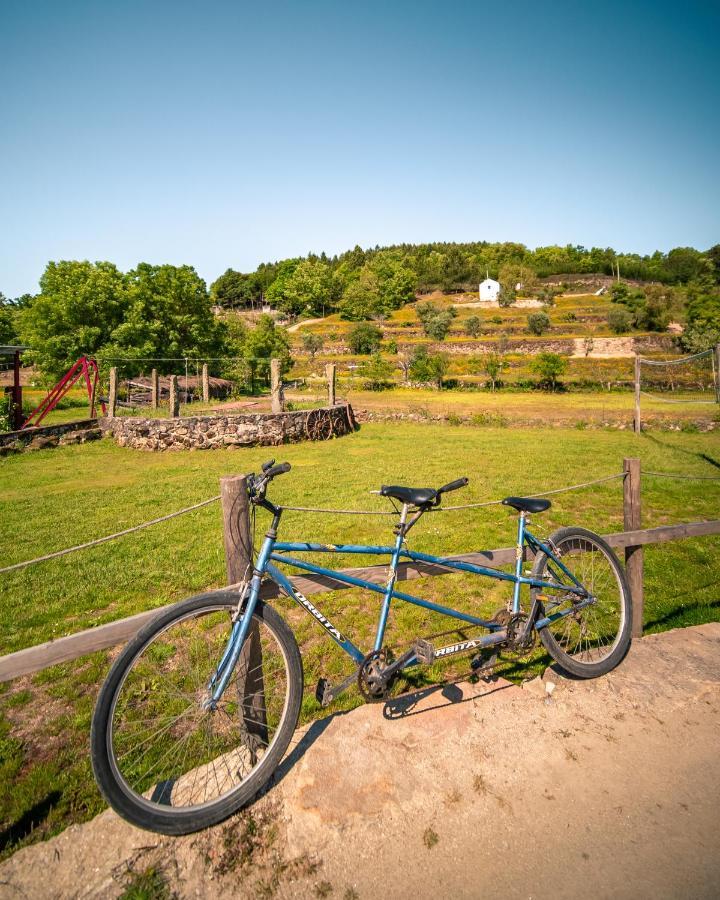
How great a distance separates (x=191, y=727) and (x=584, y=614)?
2.90 meters

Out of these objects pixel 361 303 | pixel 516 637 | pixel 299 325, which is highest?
pixel 361 303

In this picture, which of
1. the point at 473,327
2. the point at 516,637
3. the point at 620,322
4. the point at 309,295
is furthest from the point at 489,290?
the point at 516,637

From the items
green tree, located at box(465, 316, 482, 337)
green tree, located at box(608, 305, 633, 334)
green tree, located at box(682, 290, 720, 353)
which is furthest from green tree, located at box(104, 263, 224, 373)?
green tree, located at box(608, 305, 633, 334)

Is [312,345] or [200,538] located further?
[312,345]

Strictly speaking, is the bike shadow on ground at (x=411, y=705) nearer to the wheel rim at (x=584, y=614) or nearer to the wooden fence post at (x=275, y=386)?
the wheel rim at (x=584, y=614)

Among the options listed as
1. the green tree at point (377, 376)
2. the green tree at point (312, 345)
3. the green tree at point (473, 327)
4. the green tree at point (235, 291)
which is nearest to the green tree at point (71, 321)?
the green tree at point (377, 376)

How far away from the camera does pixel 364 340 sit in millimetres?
58031

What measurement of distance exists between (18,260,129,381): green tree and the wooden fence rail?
28362mm

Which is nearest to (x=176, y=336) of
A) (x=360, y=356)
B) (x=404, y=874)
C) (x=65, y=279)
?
(x=65, y=279)

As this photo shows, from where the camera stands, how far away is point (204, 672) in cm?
356

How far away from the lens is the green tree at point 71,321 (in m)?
27.1

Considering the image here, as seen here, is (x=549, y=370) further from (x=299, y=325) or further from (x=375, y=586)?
(x=299, y=325)

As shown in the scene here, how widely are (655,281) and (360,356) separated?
74703 millimetres

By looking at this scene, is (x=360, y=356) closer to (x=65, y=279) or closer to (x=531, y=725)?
(x=65, y=279)
